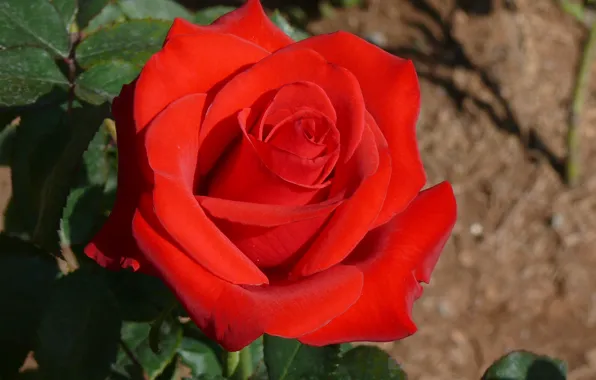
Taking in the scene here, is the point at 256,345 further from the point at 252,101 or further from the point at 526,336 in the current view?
the point at 526,336

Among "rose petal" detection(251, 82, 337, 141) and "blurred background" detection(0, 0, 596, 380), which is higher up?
"rose petal" detection(251, 82, 337, 141)

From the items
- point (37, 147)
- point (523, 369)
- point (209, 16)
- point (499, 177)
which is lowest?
point (499, 177)

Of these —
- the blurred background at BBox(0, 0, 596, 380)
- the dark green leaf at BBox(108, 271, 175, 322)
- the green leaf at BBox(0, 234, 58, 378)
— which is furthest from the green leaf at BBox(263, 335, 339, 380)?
the blurred background at BBox(0, 0, 596, 380)

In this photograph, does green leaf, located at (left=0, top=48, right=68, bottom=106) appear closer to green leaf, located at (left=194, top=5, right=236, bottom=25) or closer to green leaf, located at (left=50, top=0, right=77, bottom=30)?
green leaf, located at (left=50, top=0, right=77, bottom=30)

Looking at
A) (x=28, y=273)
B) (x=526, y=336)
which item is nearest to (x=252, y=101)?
(x=28, y=273)

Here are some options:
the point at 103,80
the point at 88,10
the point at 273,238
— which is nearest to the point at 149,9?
the point at 88,10

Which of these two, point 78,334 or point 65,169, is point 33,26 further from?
point 78,334

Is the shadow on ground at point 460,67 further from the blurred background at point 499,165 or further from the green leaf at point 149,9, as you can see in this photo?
the green leaf at point 149,9
